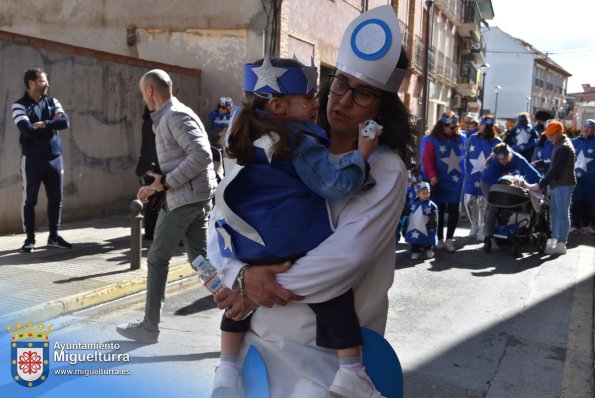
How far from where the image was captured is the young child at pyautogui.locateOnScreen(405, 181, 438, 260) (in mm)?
8977

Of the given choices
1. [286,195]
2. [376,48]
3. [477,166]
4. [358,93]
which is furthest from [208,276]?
[477,166]

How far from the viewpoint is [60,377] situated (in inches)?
171

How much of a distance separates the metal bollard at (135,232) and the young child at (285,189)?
5122 mm

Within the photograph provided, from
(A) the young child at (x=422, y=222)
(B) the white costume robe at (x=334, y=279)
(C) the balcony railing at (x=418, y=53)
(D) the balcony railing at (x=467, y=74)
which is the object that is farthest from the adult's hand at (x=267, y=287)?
(D) the balcony railing at (x=467, y=74)

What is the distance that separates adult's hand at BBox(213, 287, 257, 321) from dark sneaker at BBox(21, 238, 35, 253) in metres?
6.50

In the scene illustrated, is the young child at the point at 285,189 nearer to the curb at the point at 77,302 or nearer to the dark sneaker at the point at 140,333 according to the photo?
the dark sneaker at the point at 140,333

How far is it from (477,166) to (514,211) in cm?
156

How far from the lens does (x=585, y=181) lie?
12227 mm

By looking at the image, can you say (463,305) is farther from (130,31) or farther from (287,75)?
(130,31)

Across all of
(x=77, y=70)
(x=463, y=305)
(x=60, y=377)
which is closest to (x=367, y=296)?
(x=60, y=377)

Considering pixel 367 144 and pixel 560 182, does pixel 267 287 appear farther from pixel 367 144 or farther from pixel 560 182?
pixel 560 182

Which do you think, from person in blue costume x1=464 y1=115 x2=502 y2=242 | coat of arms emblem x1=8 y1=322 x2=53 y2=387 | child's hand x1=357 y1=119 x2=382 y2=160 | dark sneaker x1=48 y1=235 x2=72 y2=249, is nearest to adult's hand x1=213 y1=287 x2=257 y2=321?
child's hand x1=357 y1=119 x2=382 y2=160

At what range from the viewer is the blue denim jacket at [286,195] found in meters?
1.91

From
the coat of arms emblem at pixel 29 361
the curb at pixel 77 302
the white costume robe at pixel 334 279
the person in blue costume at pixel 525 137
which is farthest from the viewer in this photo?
the person in blue costume at pixel 525 137
